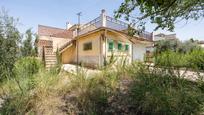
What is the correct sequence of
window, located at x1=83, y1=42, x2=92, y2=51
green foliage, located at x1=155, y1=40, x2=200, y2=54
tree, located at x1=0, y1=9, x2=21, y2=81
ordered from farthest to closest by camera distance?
green foliage, located at x1=155, y1=40, x2=200, y2=54 → window, located at x1=83, y1=42, x2=92, y2=51 → tree, located at x1=0, y1=9, x2=21, y2=81

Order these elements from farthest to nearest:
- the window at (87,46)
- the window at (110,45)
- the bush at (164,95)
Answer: the window at (87,46)
the window at (110,45)
the bush at (164,95)

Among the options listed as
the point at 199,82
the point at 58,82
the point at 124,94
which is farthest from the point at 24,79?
the point at 199,82

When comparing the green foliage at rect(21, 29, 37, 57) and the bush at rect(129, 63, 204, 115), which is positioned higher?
the green foliage at rect(21, 29, 37, 57)

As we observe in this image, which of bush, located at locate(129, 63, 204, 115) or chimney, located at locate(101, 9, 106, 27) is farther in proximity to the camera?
chimney, located at locate(101, 9, 106, 27)

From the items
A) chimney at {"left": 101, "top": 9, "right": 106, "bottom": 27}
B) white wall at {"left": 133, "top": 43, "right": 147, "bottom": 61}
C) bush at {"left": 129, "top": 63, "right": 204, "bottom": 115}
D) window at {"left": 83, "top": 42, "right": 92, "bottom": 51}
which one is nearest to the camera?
bush at {"left": 129, "top": 63, "right": 204, "bottom": 115}

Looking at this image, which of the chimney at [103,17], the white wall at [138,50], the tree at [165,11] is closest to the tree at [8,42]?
the tree at [165,11]

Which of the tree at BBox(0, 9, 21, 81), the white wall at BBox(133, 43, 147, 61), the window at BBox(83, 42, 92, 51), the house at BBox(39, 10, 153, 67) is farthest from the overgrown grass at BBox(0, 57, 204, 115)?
the white wall at BBox(133, 43, 147, 61)

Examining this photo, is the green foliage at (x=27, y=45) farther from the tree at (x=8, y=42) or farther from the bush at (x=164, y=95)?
the bush at (x=164, y=95)

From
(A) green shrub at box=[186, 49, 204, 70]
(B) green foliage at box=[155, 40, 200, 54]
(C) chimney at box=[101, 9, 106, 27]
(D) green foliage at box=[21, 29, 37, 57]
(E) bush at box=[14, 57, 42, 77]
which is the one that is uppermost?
(C) chimney at box=[101, 9, 106, 27]

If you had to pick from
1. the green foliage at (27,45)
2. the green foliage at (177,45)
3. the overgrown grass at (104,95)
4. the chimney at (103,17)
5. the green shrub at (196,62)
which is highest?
the chimney at (103,17)

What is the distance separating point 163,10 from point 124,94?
2.64 metres

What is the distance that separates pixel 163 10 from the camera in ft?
14.6

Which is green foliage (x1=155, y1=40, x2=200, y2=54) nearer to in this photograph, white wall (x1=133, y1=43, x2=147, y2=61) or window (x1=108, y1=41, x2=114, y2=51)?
white wall (x1=133, y1=43, x2=147, y2=61)

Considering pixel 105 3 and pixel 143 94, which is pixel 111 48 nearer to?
pixel 105 3
